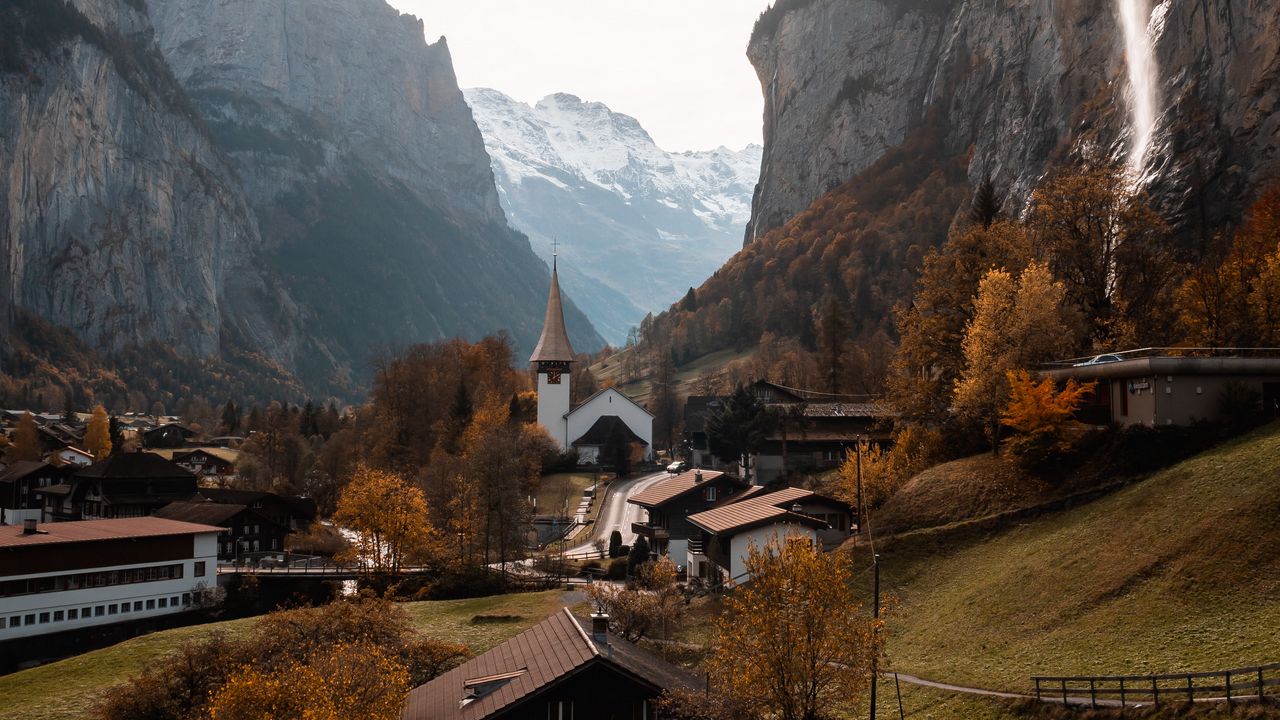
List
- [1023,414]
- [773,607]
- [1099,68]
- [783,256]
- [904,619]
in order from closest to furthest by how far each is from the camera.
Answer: [773,607] → [904,619] → [1023,414] → [1099,68] → [783,256]

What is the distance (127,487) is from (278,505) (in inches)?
695

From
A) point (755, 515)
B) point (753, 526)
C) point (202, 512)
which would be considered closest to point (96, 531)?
point (202, 512)

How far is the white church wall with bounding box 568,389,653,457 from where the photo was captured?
4203 inches

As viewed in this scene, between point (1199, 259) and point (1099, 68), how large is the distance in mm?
36426

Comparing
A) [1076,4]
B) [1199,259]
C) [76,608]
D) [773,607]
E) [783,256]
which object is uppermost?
[1076,4]

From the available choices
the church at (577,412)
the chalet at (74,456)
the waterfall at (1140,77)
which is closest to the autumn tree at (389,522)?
the church at (577,412)

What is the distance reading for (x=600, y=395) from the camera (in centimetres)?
10675

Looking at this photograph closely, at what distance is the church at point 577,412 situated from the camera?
104812 mm

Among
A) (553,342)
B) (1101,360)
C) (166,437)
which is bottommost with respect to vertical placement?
(166,437)

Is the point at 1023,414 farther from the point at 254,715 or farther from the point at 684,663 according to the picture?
the point at 254,715

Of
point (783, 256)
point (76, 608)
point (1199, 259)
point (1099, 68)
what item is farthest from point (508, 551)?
point (783, 256)

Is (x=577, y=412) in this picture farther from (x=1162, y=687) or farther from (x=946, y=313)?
(x=1162, y=687)

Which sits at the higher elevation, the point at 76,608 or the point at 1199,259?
the point at 1199,259

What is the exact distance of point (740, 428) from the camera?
72375 millimetres
